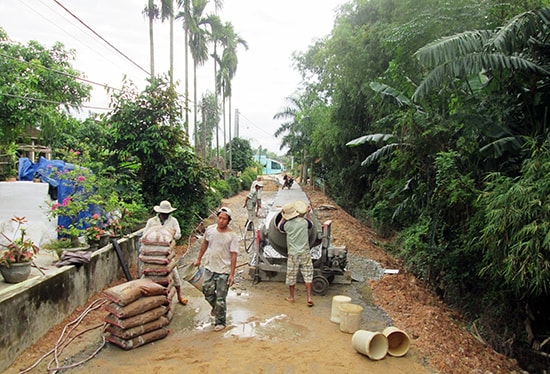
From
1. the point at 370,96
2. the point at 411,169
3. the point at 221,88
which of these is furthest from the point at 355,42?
the point at 221,88

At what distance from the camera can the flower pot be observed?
520cm

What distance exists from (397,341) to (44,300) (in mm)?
4706

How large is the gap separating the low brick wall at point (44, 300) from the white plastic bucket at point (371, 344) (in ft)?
13.2

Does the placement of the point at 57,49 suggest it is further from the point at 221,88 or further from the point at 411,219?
the point at 221,88

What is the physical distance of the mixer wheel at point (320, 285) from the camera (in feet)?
24.0

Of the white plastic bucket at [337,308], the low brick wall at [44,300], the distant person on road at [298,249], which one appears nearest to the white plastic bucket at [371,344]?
the white plastic bucket at [337,308]

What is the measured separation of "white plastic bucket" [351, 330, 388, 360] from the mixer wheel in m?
2.34

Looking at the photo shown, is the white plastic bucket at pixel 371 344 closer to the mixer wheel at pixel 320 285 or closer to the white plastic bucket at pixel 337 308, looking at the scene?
the white plastic bucket at pixel 337 308

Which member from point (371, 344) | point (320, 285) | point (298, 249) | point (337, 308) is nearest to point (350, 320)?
point (337, 308)

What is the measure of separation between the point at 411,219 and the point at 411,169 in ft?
9.96

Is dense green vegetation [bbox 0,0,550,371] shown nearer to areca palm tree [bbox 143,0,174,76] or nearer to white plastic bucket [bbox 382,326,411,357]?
white plastic bucket [bbox 382,326,411,357]

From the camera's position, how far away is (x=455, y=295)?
829 centimetres

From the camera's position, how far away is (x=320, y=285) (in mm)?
7332

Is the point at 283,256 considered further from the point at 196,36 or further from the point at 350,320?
the point at 196,36
